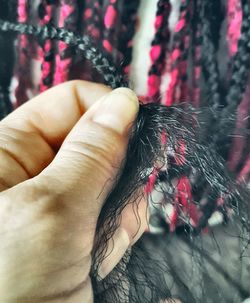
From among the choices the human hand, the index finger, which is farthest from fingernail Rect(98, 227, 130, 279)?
the index finger

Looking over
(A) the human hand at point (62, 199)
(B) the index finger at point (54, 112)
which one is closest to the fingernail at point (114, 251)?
(A) the human hand at point (62, 199)

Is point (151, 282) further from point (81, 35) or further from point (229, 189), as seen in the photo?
point (81, 35)

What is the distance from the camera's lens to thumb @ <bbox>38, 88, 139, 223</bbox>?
1.06 feet

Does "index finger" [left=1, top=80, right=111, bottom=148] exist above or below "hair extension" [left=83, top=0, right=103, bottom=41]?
below

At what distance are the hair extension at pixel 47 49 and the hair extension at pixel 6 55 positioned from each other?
0.08 ft

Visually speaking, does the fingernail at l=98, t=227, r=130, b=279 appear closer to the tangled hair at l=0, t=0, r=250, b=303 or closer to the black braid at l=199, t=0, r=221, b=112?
the tangled hair at l=0, t=0, r=250, b=303

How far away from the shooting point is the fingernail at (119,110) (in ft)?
1.18

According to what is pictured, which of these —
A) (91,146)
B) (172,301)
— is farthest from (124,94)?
(172,301)

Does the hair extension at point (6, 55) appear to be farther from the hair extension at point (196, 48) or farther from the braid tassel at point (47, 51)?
the hair extension at point (196, 48)

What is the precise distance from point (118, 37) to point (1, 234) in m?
0.19

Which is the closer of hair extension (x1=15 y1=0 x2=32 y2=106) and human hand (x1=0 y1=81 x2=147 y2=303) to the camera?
human hand (x1=0 y1=81 x2=147 y2=303)

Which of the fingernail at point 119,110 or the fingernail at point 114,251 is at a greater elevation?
the fingernail at point 119,110

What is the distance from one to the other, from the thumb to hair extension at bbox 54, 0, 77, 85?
7 centimetres

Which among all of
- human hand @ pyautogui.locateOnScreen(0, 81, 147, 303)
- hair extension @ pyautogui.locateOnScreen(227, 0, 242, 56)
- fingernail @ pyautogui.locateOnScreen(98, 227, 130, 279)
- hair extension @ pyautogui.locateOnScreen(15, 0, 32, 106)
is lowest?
fingernail @ pyautogui.locateOnScreen(98, 227, 130, 279)
